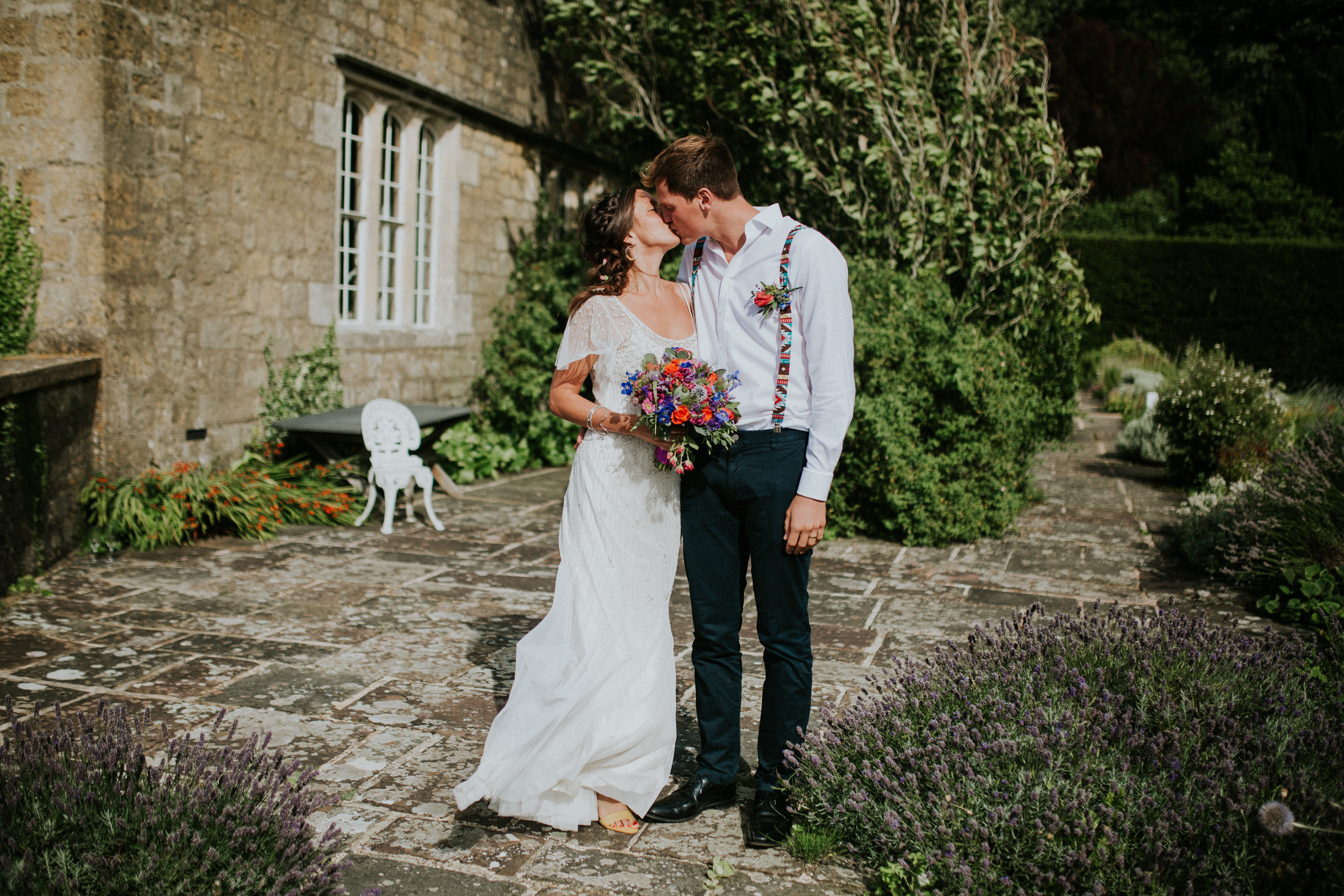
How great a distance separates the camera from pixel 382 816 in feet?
9.30

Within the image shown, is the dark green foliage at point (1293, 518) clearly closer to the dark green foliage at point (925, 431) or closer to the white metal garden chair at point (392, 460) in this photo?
→ the dark green foliage at point (925, 431)

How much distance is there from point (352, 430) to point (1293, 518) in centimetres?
581

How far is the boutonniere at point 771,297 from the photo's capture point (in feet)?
8.94

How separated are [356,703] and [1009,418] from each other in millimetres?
4723

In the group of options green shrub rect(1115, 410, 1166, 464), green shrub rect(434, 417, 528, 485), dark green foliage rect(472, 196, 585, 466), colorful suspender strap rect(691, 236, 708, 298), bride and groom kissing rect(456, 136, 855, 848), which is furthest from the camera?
green shrub rect(1115, 410, 1166, 464)

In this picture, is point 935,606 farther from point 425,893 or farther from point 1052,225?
point 1052,225

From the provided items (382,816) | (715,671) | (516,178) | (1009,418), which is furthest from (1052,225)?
(382,816)

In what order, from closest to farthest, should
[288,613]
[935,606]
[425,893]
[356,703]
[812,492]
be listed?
[425,893] < [812,492] < [356,703] < [288,613] < [935,606]

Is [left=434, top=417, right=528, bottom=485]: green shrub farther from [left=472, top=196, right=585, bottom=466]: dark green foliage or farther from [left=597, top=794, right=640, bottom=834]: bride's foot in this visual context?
[left=597, top=794, right=640, bottom=834]: bride's foot

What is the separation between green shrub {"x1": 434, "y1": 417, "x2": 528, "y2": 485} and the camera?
8.74 meters

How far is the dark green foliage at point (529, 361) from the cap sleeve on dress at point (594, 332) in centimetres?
646

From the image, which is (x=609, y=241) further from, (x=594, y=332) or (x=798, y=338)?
(x=798, y=338)

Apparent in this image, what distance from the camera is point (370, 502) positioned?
6.71 meters

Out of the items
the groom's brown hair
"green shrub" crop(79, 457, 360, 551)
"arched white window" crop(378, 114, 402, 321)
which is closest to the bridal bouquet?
the groom's brown hair
